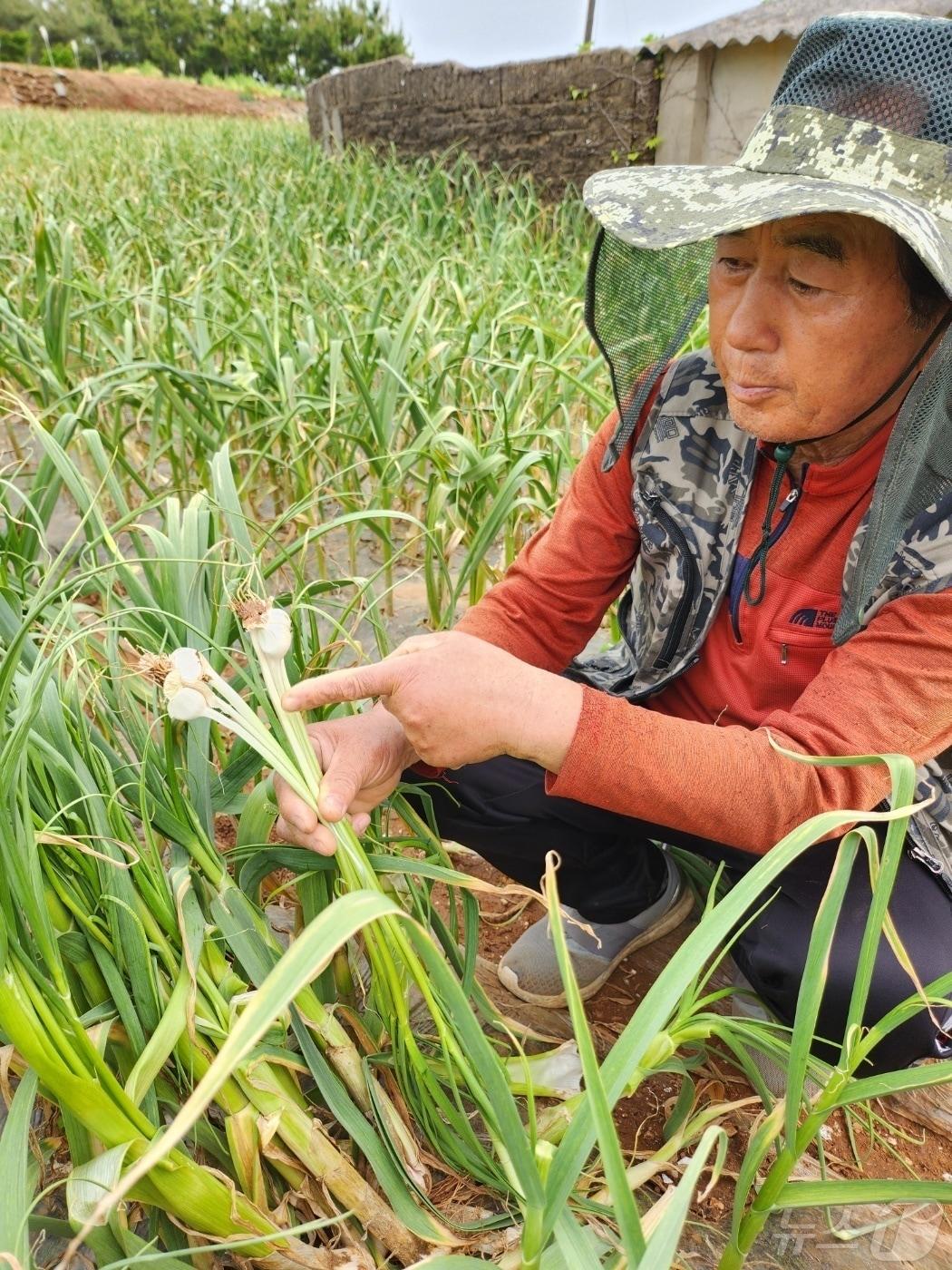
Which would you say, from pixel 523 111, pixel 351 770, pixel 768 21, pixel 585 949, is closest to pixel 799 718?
pixel 351 770

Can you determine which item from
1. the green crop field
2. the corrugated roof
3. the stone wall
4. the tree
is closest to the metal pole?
the stone wall

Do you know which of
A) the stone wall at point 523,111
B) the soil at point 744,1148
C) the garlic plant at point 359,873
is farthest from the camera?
the stone wall at point 523,111

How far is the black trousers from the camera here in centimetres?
94

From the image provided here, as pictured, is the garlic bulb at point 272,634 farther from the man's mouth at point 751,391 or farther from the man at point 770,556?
the man's mouth at point 751,391

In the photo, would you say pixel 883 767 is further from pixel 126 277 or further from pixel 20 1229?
pixel 126 277

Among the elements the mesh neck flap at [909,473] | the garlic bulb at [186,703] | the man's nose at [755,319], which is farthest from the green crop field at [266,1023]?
the man's nose at [755,319]

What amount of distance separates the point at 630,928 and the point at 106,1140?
78cm

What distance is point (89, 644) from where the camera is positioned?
1.26 meters

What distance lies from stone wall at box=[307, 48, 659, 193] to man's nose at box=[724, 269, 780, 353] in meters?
5.28

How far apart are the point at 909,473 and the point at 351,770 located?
0.55 m

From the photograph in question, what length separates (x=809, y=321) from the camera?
2.66 ft

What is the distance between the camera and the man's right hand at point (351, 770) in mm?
779

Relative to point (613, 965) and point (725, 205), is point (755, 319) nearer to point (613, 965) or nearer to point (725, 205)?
point (725, 205)

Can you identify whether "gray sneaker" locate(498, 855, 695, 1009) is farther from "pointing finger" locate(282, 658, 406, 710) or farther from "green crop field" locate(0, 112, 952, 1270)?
"pointing finger" locate(282, 658, 406, 710)
